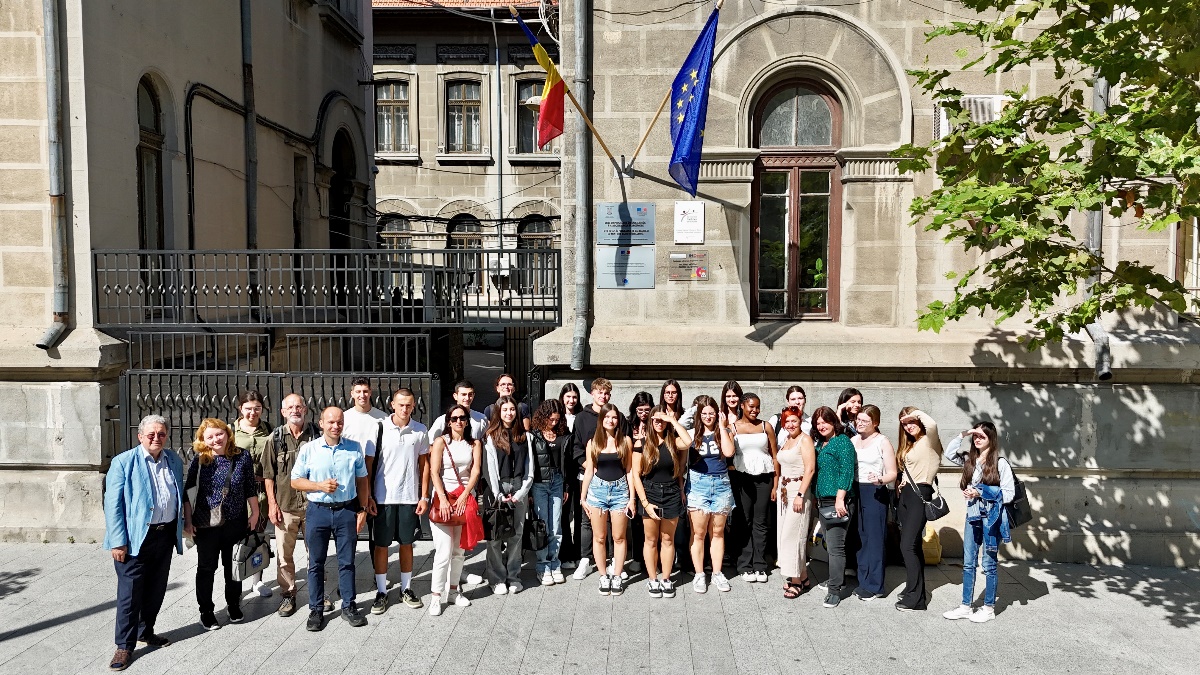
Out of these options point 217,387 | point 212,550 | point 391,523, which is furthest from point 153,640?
point 217,387

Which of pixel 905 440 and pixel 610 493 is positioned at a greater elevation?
pixel 905 440

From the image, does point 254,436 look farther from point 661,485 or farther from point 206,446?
point 661,485

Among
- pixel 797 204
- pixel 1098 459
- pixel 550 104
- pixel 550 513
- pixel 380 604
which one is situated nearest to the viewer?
pixel 380 604

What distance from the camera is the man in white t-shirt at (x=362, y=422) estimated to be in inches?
289

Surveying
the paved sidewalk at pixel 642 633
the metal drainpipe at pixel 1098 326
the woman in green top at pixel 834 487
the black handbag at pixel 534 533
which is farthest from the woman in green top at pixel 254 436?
the metal drainpipe at pixel 1098 326

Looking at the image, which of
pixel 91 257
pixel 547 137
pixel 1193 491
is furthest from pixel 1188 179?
pixel 91 257

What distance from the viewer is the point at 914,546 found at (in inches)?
291

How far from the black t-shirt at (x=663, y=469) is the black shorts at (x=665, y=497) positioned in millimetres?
47

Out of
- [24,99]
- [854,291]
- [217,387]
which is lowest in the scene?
[217,387]

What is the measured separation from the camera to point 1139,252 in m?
8.70

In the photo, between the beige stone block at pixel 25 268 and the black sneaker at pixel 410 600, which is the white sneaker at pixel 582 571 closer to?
the black sneaker at pixel 410 600

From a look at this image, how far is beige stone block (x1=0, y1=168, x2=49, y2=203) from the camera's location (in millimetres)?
9039

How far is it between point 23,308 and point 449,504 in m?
5.42

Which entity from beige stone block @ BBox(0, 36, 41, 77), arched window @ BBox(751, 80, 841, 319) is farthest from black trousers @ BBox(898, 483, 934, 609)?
beige stone block @ BBox(0, 36, 41, 77)
